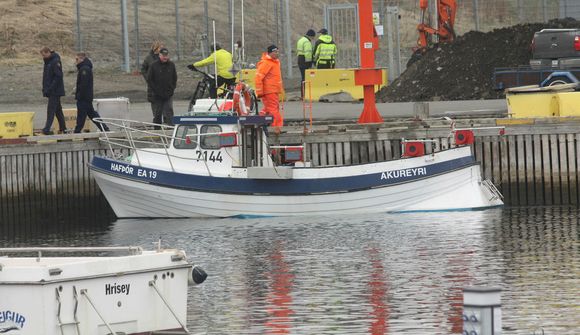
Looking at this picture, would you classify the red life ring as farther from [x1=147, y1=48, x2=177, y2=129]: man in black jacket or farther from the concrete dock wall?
[x1=147, y1=48, x2=177, y2=129]: man in black jacket

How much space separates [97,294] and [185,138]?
12.5 meters

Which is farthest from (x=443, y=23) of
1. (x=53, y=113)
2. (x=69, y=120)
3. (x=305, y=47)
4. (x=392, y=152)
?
(x=53, y=113)

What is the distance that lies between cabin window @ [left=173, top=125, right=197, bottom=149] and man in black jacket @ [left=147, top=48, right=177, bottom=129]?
2970 mm

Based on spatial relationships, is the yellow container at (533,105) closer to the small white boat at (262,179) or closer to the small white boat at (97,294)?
the small white boat at (262,179)

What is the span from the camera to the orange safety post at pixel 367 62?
28.0m

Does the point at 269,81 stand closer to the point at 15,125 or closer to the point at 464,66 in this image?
the point at 15,125

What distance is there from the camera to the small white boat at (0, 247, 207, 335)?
13.6 m

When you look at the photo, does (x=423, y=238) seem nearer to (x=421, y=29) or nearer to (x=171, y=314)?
(x=171, y=314)

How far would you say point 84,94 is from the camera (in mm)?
28859

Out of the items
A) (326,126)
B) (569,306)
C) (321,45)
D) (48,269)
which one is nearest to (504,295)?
(569,306)

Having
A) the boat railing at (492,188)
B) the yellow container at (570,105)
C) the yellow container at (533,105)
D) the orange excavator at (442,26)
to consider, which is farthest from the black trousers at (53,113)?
the orange excavator at (442,26)

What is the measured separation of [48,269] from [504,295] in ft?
20.5

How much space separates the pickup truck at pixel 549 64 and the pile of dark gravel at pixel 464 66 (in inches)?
61.0

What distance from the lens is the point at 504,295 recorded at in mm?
17641
